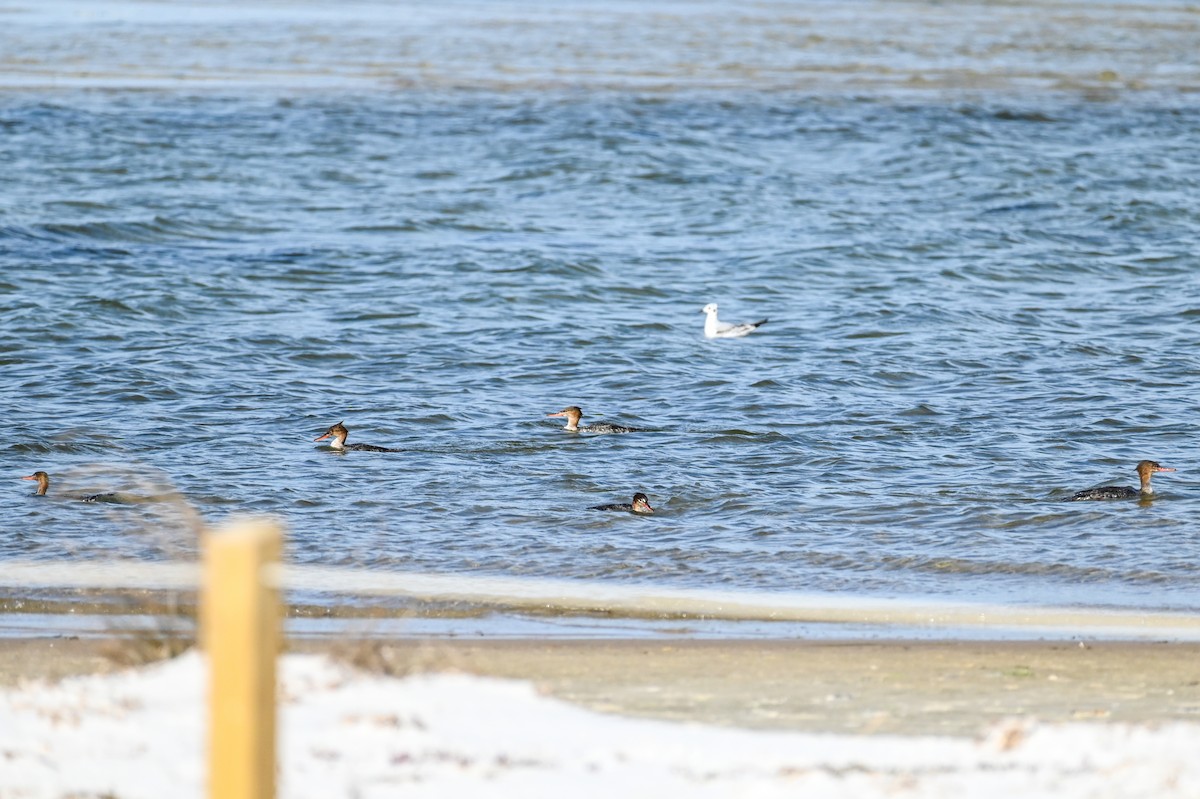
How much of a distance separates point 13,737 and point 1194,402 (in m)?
9.76

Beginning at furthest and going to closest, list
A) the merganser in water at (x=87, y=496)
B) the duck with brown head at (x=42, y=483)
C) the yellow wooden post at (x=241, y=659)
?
the duck with brown head at (x=42, y=483) < the merganser in water at (x=87, y=496) < the yellow wooden post at (x=241, y=659)

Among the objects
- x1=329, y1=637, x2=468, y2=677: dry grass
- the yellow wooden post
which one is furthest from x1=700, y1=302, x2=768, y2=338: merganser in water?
the yellow wooden post

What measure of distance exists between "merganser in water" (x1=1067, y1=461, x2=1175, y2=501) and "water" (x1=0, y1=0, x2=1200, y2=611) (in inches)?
5.6

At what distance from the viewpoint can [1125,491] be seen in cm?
1005

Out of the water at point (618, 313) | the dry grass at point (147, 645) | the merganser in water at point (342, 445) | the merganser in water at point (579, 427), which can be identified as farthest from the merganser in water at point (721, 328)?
the dry grass at point (147, 645)

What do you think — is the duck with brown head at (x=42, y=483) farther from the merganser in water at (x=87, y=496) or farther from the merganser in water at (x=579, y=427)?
the merganser in water at (x=579, y=427)

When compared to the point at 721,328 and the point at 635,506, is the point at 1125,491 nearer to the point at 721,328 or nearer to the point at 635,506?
the point at 635,506

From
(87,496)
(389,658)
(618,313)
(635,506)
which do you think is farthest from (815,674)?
(618,313)

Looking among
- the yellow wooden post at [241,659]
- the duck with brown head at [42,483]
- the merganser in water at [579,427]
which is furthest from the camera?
the merganser in water at [579,427]

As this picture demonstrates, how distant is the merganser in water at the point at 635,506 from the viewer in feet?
32.3

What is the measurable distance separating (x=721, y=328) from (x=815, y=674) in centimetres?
889

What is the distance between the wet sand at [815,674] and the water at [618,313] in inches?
55.0

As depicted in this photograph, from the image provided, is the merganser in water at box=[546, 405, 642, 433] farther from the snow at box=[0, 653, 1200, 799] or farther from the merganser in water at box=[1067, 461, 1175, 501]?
the snow at box=[0, 653, 1200, 799]

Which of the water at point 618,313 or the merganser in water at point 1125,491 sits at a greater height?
the water at point 618,313
